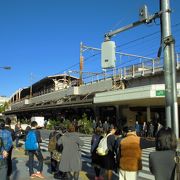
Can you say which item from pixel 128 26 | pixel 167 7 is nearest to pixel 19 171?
pixel 128 26

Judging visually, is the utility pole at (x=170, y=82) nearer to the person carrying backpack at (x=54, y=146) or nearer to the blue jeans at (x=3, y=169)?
the blue jeans at (x=3, y=169)

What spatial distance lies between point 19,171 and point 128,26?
568 centimetres

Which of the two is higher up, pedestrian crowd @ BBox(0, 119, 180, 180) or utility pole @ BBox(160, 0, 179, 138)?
utility pole @ BBox(160, 0, 179, 138)

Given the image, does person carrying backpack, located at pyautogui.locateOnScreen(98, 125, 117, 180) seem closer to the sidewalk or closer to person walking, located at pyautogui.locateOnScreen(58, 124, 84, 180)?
person walking, located at pyautogui.locateOnScreen(58, 124, 84, 180)

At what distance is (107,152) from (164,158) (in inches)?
172

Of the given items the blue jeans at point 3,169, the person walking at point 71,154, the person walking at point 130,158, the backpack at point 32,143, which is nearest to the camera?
the person walking at point 130,158

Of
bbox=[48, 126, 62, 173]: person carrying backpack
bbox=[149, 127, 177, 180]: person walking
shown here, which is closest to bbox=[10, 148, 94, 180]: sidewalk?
bbox=[48, 126, 62, 173]: person carrying backpack

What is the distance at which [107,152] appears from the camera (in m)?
9.41

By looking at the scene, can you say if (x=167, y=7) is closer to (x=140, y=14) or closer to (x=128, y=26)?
(x=140, y=14)

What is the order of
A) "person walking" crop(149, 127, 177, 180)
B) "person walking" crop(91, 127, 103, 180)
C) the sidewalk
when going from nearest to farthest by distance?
"person walking" crop(149, 127, 177, 180), "person walking" crop(91, 127, 103, 180), the sidewalk

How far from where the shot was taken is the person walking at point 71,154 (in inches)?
356

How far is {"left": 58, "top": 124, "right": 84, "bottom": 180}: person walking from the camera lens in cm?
905

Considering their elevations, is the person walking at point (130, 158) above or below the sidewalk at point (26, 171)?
above

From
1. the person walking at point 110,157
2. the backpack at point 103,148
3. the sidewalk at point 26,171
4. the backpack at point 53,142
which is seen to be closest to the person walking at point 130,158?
the person walking at point 110,157
